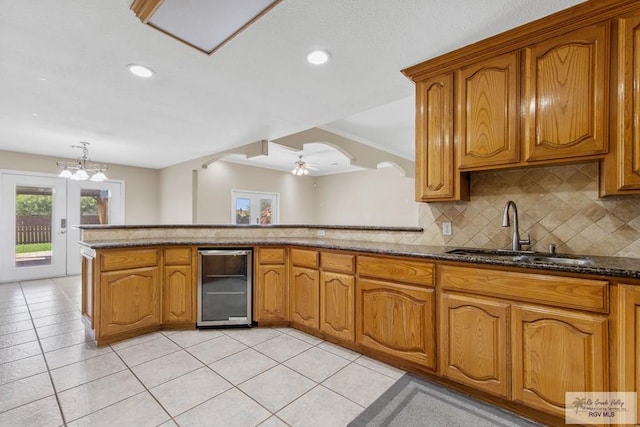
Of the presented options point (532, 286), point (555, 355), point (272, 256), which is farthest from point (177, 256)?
point (555, 355)

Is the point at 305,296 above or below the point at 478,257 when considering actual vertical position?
below

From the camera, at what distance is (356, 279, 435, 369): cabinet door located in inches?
81.4

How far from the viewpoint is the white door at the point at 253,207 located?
285 inches

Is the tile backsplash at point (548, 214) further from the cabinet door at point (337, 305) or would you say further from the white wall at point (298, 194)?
the white wall at point (298, 194)

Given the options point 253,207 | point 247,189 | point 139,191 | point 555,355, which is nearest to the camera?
point 555,355

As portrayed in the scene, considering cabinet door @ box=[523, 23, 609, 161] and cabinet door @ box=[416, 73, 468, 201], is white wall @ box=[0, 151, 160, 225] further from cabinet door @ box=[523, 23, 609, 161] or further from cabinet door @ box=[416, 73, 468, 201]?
cabinet door @ box=[523, 23, 609, 161]

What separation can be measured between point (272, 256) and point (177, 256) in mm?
974

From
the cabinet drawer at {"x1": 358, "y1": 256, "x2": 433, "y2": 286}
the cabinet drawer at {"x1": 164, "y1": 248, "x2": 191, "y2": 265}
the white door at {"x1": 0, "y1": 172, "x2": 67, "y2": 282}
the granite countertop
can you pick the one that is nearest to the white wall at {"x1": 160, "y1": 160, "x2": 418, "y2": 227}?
the white door at {"x1": 0, "y1": 172, "x2": 67, "y2": 282}

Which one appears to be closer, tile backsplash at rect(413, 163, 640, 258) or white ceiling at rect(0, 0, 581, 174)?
white ceiling at rect(0, 0, 581, 174)

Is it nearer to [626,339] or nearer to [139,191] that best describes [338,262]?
[626,339]

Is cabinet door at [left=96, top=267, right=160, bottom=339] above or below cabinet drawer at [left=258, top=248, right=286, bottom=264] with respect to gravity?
below

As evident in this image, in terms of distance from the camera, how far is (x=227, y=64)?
87.7 inches

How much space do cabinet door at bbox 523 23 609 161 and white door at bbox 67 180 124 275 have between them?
7206mm

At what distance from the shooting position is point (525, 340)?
1.68m
